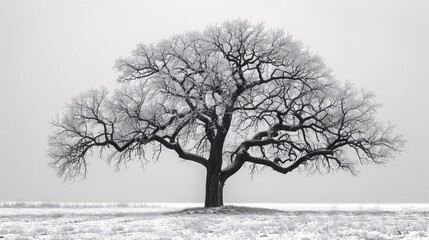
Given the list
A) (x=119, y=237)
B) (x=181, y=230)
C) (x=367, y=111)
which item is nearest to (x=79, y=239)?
(x=119, y=237)

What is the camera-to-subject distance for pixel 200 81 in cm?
3244

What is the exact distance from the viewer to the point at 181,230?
63.2 ft

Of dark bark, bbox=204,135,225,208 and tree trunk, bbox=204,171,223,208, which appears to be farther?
dark bark, bbox=204,135,225,208

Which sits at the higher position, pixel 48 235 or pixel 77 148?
pixel 77 148

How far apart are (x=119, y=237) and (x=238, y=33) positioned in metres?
18.0

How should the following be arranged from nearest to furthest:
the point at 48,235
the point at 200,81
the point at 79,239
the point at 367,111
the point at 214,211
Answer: the point at 79,239
the point at 48,235
the point at 214,211
the point at 200,81
the point at 367,111

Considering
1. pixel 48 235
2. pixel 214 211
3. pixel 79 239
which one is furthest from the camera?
pixel 214 211

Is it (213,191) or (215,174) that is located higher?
(215,174)

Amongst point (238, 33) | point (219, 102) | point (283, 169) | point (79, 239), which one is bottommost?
point (79, 239)

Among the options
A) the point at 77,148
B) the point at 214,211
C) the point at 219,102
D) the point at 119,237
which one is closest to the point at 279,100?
the point at 219,102

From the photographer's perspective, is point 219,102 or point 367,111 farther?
point 367,111

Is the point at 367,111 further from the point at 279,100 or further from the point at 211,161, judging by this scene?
the point at 211,161

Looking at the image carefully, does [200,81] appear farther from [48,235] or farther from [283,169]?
[48,235]

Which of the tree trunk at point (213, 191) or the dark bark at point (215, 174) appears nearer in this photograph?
the tree trunk at point (213, 191)
